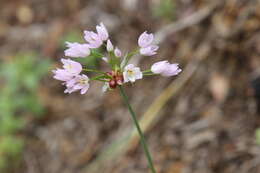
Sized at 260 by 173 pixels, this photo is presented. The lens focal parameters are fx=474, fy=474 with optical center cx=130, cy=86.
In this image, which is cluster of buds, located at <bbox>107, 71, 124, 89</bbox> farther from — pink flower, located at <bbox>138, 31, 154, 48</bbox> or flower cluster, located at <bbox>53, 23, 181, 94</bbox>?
pink flower, located at <bbox>138, 31, 154, 48</bbox>

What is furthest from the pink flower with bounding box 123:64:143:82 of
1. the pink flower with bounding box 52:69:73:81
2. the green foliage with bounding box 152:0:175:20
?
the green foliage with bounding box 152:0:175:20

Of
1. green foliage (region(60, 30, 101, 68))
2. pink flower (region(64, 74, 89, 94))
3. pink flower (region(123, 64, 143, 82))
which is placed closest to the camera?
pink flower (region(123, 64, 143, 82))

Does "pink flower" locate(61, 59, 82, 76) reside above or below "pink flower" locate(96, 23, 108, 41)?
below

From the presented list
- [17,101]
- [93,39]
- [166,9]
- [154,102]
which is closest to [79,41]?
[17,101]

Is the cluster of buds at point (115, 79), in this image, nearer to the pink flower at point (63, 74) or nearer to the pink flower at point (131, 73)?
the pink flower at point (131, 73)

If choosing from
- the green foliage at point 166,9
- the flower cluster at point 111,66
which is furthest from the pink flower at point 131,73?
the green foliage at point 166,9

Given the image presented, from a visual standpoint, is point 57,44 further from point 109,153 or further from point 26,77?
point 109,153

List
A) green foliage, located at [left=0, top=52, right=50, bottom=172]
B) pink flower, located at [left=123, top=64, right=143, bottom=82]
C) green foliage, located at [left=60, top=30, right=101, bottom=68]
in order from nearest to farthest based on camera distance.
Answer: pink flower, located at [left=123, top=64, right=143, bottom=82], green foliage, located at [left=0, top=52, right=50, bottom=172], green foliage, located at [left=60, top=30, right=101, bottom=68]
